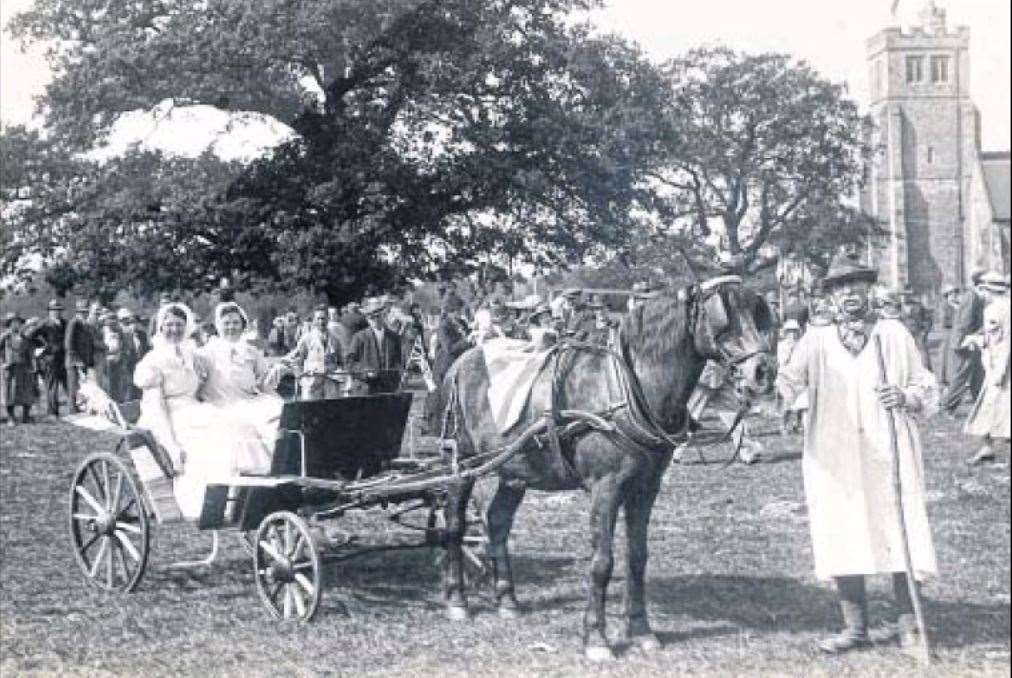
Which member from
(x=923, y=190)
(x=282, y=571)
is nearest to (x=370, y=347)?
(x=282, y=571)

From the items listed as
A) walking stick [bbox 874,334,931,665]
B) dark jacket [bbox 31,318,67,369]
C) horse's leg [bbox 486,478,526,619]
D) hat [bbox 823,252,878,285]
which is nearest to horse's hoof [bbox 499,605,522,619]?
horse's leg [bbox 486,478,526,619]

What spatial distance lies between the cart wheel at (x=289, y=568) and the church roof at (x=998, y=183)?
64550 mm

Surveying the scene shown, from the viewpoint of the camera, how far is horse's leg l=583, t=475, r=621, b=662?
573cm

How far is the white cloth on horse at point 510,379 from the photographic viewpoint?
6.56m

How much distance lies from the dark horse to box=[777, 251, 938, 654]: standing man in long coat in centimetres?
38

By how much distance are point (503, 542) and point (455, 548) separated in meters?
0.29

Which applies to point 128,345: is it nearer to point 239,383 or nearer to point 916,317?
point 239,383

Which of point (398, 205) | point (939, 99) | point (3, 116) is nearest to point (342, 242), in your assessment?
point (398, 205)

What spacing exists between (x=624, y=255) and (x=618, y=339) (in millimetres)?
5879

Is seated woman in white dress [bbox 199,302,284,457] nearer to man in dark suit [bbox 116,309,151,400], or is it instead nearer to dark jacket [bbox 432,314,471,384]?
dark jacket [bbox 432,314,471,384]

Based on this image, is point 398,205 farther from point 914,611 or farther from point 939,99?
point 939,99

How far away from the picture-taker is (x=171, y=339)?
24.7 ft

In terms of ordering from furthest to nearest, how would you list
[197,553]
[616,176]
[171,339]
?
[616,176] → [197,553] → [171,339]

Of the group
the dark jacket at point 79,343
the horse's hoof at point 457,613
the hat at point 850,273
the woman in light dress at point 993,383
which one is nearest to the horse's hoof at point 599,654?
the horse's hoof at point 457,613
